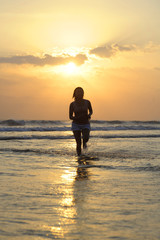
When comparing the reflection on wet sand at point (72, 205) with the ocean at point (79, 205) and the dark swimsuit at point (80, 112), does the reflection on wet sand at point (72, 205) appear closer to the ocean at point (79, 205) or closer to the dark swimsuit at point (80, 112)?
the ocean at point (79, 205)

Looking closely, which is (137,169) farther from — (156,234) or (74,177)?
(156,234)

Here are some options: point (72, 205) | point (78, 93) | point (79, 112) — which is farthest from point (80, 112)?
point (72, 205)

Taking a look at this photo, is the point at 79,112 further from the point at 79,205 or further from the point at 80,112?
the point at 79,205

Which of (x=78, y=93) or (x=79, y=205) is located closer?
(x=79, y=205)

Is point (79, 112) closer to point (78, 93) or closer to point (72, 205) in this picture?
point (78, 93)

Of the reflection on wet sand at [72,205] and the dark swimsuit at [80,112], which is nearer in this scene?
the reflection on wet sand at [72,205]

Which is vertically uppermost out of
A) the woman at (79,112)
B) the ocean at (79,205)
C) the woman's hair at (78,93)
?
the woman's hair at (78,93)

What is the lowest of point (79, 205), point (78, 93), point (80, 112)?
point (79, 205)

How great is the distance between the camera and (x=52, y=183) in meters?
4.43

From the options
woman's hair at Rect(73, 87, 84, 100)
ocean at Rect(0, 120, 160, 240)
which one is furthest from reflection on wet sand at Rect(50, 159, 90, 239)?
woman's hair at Rect(73, 87, 84, 100)

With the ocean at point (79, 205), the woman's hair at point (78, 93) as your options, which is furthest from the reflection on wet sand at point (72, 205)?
the woman's hair at point (78, 93)

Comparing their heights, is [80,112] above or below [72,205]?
above

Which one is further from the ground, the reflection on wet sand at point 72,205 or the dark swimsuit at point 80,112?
the dark swimsuit at point 80,112

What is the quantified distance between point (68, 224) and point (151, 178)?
8.34 feet
